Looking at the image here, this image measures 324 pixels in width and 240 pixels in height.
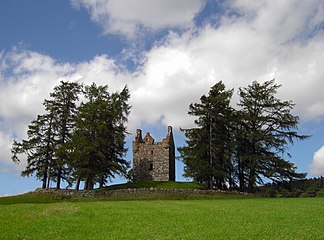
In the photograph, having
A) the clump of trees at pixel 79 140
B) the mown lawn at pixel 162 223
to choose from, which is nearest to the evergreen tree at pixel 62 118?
the clump of trees at pixel 79 140

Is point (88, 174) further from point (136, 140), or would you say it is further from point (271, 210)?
point (271, 210)

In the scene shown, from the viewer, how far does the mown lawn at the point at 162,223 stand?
1716 centimetres

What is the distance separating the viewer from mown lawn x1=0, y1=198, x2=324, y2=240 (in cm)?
1716

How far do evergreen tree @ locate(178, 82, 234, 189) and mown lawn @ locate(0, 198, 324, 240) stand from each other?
707 inches

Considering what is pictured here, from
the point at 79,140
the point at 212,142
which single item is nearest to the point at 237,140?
the point at 212,142

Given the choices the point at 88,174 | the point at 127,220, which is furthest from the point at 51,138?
the point at 127,220


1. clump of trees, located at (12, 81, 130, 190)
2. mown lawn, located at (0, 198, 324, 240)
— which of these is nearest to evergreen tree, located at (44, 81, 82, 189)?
clump of trees, located at (12, 81, 130, 190)

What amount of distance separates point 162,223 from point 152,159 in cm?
3938

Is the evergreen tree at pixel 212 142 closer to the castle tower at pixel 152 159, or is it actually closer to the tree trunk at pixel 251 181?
the tree trunk at pixel 251 181

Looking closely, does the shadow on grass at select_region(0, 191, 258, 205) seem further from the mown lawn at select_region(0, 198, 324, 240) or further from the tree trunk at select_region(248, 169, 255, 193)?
the mown lawn at select_region(0, 198, 324, 240)

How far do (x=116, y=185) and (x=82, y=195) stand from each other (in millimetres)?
12490

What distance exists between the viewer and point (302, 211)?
2350cm

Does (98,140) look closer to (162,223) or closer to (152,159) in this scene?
(152,159)

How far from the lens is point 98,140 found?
45.2 m
